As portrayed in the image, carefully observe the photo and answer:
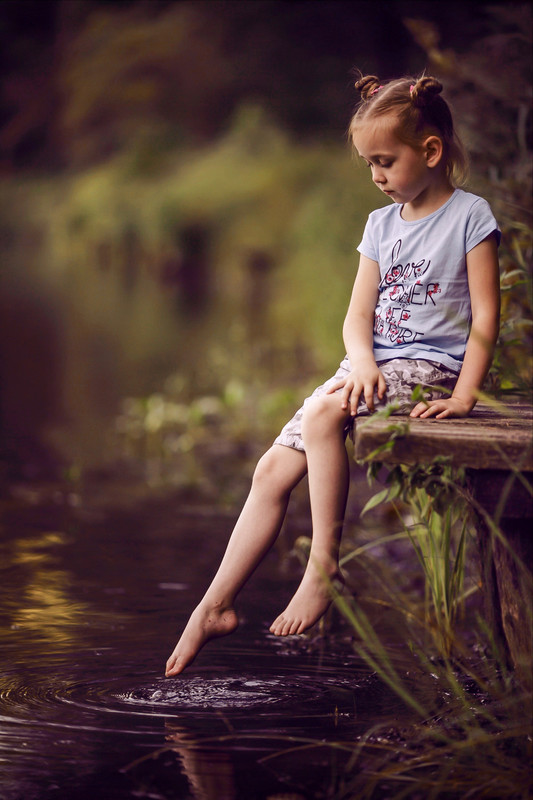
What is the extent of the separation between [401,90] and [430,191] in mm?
237

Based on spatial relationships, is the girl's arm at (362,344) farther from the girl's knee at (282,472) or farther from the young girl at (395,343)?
the girl's knee at (282,472)

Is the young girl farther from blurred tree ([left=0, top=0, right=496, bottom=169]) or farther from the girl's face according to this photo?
blurred tree ([left=0, top=0, right=496, bottom=169])

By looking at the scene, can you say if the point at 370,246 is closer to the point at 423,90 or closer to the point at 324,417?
the point at 423,90

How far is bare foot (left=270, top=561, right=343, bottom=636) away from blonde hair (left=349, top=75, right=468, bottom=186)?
3.10ft

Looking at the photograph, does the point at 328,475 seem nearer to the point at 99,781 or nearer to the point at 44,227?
the point at 99,781

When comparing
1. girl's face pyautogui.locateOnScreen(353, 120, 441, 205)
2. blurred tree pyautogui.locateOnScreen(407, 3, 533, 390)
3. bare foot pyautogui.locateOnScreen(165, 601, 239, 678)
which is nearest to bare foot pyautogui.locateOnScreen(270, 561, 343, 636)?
bare foot pyautogui.locateOnScreen(165, 601, 239, 678)

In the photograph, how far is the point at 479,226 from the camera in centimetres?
252

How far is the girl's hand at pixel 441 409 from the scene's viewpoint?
7.76 feet

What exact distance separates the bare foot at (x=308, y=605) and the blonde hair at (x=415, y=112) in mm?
944

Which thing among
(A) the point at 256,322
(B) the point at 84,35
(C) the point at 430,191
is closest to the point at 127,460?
(C) the point at 430,191

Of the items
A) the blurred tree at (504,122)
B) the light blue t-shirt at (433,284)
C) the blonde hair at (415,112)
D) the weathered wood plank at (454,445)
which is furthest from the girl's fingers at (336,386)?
the blurred tree at (504,122)

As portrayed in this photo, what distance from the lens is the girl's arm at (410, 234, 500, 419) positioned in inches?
94.1

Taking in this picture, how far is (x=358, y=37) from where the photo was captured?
8070mm

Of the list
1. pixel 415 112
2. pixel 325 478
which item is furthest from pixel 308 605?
pixel 415 112
